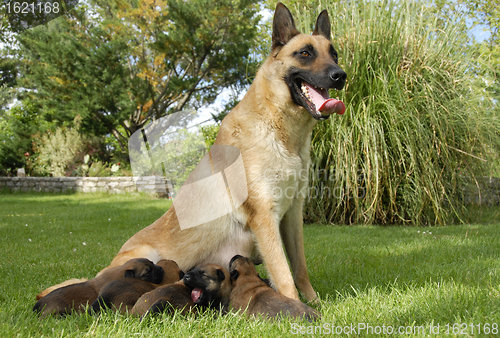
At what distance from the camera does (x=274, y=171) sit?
2281mm

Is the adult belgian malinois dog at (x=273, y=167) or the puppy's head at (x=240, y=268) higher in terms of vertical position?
the adult belgian malinois dog at (x=273, y=167)

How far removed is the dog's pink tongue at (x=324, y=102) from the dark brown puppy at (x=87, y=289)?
1.55m

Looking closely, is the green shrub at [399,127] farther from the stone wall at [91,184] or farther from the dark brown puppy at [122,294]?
the stone wall at [91,184]

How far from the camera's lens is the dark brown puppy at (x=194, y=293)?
2.00 meters

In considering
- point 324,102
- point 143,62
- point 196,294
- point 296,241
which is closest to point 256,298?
point 196,294

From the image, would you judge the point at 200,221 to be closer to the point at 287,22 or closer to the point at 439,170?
the point at 287,22

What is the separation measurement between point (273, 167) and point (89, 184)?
41.7 feet

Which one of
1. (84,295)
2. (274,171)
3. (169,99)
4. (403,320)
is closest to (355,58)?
(274,171)

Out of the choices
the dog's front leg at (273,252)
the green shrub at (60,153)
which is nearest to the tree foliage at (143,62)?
the green shrub at (60,153)

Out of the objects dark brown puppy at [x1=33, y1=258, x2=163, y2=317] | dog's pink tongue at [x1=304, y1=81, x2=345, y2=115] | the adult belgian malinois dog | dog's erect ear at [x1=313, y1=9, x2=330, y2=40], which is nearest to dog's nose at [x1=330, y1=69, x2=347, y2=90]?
the adult belgian malinois dog

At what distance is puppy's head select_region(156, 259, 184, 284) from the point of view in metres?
2.45

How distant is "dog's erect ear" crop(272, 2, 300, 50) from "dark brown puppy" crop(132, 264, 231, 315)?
1.70m

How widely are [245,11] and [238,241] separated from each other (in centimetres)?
1697

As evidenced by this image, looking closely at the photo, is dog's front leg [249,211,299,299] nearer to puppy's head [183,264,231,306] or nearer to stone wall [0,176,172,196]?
puppy's head [183,264,231,306]
